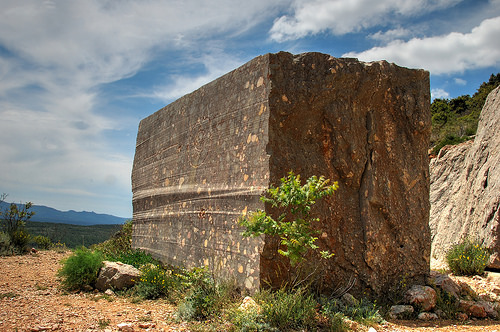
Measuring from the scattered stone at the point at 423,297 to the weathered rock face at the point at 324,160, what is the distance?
1.02 ft

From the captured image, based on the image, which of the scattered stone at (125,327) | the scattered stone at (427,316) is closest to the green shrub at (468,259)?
the scattered stone at (427,316)

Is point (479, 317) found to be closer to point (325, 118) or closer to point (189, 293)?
point (325, 118)

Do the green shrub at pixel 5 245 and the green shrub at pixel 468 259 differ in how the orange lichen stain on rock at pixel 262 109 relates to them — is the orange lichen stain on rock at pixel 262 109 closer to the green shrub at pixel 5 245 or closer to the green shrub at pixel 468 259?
the green shrub at pixel 468 259

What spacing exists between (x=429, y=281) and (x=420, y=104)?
106 inches

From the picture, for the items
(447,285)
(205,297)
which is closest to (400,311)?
(447,285)

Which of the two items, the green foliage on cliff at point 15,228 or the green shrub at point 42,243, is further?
the green shrub at point 42,243

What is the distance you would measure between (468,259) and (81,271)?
6.77m

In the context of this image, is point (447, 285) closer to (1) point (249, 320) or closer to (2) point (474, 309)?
(2) point (474, 309)

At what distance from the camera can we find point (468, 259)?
7445 mm

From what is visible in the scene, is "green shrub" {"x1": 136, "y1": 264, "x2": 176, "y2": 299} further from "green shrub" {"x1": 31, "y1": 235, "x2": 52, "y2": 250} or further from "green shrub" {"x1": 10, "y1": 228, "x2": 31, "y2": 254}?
"green shrub" {"x1": 31, "y1": 235, "x2": 52, "y2": 250}

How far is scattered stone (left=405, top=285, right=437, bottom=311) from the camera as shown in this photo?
5.51 meters

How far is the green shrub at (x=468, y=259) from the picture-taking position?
7402mm

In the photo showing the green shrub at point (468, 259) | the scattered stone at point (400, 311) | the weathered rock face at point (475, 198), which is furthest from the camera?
the weathered rock face at point (475, 198)

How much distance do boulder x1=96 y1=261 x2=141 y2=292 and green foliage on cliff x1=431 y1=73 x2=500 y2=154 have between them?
19.6m
